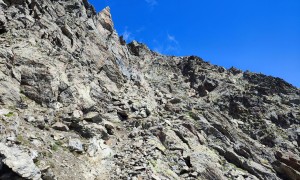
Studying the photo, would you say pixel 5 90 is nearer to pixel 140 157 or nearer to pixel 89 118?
pixel 89 118

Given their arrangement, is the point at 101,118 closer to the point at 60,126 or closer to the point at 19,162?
the point at 60,126

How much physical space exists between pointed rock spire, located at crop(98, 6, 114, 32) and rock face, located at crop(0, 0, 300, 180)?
0.24 m

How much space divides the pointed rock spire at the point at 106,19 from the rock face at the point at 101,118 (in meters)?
0.24

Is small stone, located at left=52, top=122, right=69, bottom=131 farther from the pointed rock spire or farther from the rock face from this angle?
the pointed rock spire

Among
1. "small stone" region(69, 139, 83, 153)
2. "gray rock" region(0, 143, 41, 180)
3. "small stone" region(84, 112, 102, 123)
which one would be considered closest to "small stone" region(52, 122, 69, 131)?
"small stone" region(69, 139, 83, 153)

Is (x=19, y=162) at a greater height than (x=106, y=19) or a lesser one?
lesser

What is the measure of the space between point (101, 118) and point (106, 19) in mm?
28724

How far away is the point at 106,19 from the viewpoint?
5278 centimetres

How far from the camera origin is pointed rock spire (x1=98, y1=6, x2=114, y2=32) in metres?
51.6

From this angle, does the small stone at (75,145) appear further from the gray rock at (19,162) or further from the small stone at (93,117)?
the gray rock at (19,162)

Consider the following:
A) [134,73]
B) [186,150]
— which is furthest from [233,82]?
[186,150]

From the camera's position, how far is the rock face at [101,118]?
2117 centimetres

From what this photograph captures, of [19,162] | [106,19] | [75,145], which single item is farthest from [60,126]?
[106,19]

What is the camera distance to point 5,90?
22.5 m
